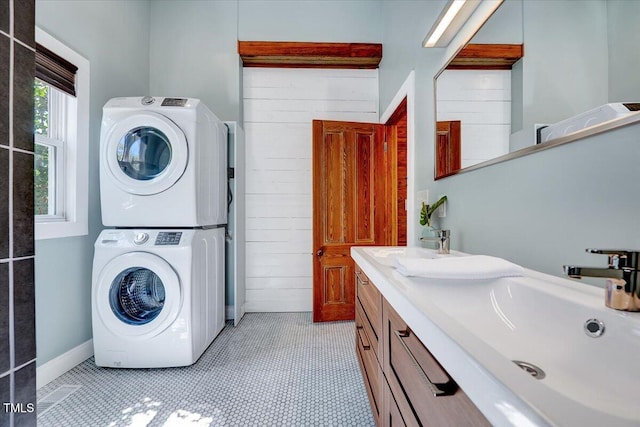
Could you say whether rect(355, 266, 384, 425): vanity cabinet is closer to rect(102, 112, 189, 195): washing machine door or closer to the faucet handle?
the faucet handle

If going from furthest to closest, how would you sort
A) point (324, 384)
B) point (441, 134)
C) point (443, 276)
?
1. point (324, 384)
2. point (441, 134)
3. point (443, 276)

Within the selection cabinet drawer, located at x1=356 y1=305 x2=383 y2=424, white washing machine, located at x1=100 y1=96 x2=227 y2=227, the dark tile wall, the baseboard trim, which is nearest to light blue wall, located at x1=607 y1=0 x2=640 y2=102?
cabinet drawer, located at x1=356 y1=305 x2=383 y2=424

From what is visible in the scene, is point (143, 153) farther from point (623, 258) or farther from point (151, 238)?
point (623, 258)

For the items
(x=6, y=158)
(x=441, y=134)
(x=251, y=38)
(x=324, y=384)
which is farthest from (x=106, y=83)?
(x=324, y=384)

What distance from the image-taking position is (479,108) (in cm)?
132

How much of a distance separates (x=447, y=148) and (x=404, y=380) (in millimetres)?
1236

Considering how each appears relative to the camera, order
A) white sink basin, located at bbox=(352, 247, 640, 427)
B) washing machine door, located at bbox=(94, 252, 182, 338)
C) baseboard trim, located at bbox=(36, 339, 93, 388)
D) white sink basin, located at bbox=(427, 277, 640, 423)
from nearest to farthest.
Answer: white sink basin, located at bbox=(352, 247, 640, 427) → white sink basin, located at bbox=(427, 277, 640, 423) → baseboard trim, located at bbox=(36, 339, 93, 388) → washing machine door, located at bbox=(94, 252, 182, 338)

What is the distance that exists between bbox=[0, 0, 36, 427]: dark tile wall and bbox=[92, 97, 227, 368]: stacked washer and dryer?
1.37m

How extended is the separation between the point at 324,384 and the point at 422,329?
1.46 meters

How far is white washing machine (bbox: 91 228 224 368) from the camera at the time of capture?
1.92 m

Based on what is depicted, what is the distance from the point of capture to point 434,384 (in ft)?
1.83

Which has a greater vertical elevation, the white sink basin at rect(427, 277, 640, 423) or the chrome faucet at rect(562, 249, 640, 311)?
the chrome faucet at rect(562, 249, 640, 311)

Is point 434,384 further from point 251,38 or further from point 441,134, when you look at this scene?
point 251,38

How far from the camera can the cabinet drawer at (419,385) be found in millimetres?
492
